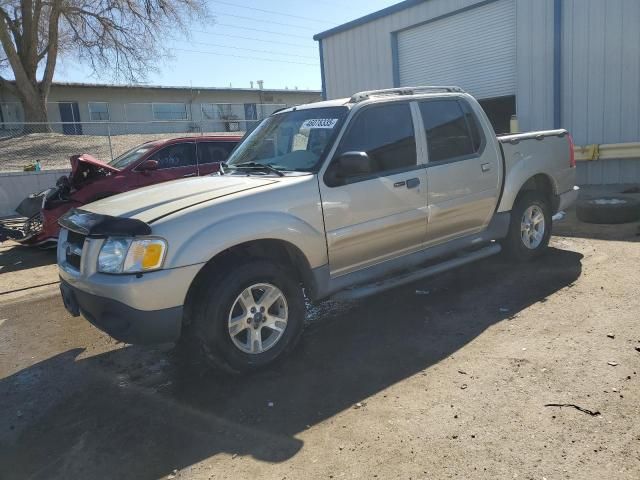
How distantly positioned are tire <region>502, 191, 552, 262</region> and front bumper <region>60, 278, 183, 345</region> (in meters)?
3.97

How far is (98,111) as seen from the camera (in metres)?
32.1

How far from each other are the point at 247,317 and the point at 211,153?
653 cm

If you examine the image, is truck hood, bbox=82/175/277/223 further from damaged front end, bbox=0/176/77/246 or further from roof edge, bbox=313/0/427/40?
roof edge, bbox=313/0/427/40

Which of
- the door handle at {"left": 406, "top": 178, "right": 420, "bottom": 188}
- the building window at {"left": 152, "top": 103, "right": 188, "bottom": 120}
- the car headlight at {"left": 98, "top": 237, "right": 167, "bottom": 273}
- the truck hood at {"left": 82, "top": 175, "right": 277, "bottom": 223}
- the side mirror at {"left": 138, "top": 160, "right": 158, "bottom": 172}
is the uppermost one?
the building window at {"left": 152, "top": 103, "right": 188, "bottom": 120}

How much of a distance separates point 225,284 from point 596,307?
10.8 feet

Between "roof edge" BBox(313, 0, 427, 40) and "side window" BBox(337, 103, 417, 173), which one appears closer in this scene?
"side window" BBox(337, 103, 417, 173)

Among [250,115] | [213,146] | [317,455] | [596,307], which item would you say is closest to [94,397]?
[317,455]

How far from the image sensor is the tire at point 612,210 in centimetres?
758

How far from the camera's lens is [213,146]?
9.74 m

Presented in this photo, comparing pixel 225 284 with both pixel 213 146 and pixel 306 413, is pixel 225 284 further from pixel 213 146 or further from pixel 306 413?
pixel 213 146

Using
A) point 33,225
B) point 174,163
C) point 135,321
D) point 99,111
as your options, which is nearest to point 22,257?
point 33,225

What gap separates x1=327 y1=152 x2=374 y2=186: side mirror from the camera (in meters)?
4.01

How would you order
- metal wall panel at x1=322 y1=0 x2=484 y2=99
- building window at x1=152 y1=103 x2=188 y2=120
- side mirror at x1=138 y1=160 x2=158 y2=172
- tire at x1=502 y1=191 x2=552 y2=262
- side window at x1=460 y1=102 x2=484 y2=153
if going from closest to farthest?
side window at x1=460 y1=102 x2=484 y2=153
tire at x1=502 y1=191 x2=552 y2=262
side mirror at x1=138 y1=160 x2=158 y2=172
metal wall panel at x1=322 y1=0 x2=484 y2=99
building window at x1=152 y1=103 x2=188 y2=120

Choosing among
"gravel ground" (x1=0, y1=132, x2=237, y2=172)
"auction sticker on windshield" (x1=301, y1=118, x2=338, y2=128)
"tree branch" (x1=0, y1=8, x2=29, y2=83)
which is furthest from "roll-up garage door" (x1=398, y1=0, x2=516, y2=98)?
"tree branch" (x1=0, y1=8, x2=29, y2=83)
